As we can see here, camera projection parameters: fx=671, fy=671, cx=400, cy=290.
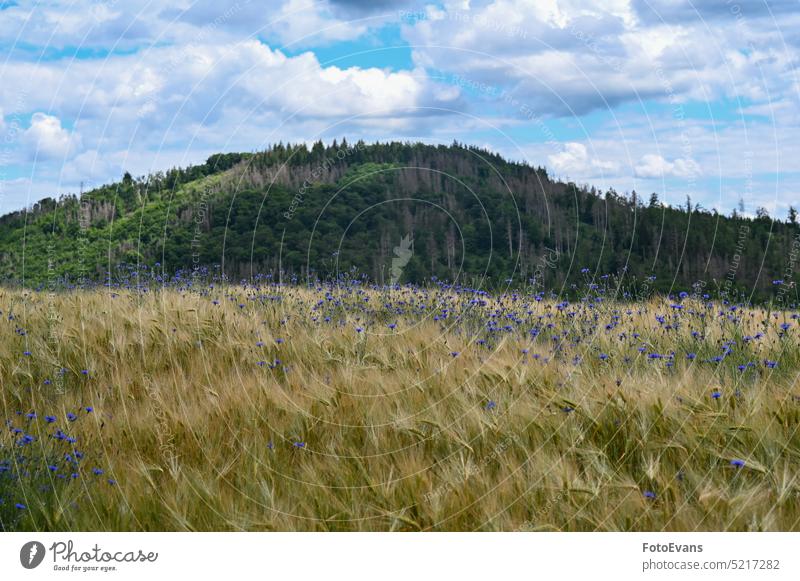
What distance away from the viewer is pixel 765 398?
A: 13.4 ft

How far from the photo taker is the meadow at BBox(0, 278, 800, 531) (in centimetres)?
329

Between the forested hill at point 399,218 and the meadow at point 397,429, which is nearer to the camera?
the meadow at point 397,429

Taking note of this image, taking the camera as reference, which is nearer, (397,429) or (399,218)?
(397,429)

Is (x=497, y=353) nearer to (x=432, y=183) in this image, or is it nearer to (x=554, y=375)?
(x=554, y=375)

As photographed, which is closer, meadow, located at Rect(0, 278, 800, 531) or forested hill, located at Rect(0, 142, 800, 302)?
meadow, located at Rect(0, 278, 800, 531)

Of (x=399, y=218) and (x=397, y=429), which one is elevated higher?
(x=399, y=218)

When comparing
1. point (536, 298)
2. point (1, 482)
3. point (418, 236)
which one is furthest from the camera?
point (418, 236)

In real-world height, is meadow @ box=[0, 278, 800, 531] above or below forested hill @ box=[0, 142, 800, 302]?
below

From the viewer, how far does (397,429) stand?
4.01 metres

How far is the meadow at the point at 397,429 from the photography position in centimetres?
329

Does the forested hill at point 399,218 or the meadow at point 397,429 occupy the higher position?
the forested hill at point 399,218

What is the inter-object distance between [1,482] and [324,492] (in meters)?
1.78

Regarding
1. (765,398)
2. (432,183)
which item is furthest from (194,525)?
(432,183)

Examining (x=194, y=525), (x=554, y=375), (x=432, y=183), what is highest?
(x=432, y=183)
